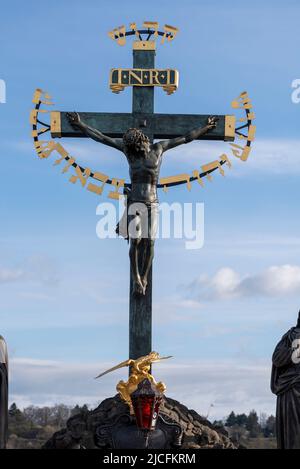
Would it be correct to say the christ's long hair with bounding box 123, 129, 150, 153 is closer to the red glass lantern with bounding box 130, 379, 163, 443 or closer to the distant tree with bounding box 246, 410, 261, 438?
the red glass lantern with bounding box 130, 379, 163, 443

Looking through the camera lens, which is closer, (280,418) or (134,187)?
(280,418)

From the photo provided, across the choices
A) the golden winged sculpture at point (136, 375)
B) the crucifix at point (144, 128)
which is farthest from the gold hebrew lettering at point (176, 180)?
the golden winged sculpture at point (136, 375)

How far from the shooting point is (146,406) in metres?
14.7

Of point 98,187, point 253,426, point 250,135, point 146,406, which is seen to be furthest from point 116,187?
point 253,426

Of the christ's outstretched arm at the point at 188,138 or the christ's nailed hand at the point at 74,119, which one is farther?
the christ's nailed hand at the point at 74,119

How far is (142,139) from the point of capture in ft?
53.2

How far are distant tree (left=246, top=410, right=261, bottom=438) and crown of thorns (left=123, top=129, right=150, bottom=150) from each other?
1620 centimetres

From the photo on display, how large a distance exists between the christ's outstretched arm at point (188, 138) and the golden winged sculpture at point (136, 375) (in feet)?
9.47

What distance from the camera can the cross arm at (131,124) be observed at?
17.0 meters

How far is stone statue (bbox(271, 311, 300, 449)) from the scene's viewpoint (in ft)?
44.4

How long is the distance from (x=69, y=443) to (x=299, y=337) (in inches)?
124

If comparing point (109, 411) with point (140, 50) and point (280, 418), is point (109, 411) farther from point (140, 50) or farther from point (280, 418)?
point (140, 50)

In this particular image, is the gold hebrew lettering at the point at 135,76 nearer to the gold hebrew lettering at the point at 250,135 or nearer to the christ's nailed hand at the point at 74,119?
the christ's nailed hand at the point at 74,119
